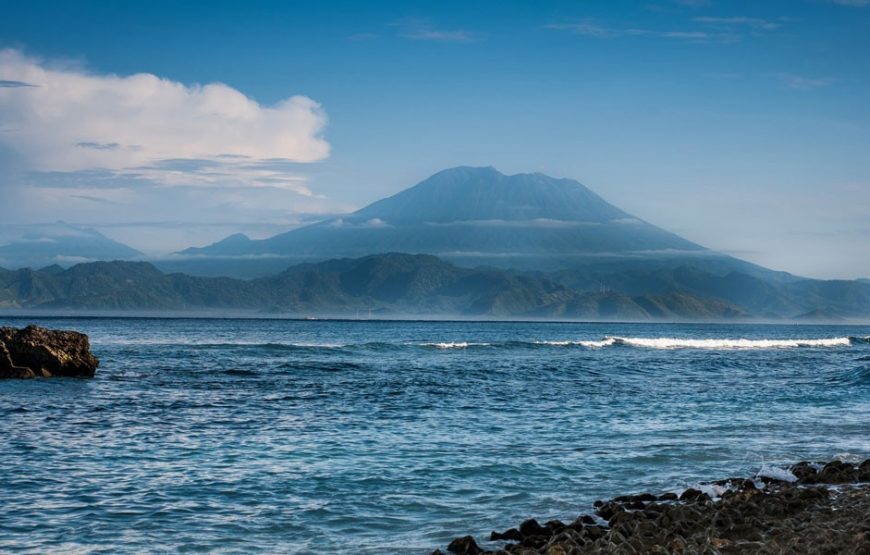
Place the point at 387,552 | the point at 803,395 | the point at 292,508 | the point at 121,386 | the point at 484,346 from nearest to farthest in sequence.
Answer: the point at 387,552, the point at 292,508, the point at 121,386, the point at 803,395, the point at 484,346

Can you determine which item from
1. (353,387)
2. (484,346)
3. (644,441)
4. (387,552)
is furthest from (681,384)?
(484,346)

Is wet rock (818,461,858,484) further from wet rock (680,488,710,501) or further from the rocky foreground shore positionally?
wet rock (680,488,710,501)

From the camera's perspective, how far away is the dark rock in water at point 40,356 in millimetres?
28531

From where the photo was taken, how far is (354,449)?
51.3ft

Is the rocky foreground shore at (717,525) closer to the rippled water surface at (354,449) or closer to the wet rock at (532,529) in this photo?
the wet rock at (532,529)

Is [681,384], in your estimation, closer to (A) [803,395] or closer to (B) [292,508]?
(A) [803,395]

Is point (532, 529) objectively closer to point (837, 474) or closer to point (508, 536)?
point (508, 536)

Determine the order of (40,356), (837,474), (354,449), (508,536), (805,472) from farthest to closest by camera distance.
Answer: (40,356) < (354,449) < (805,472) < (837,474) < (508,536)

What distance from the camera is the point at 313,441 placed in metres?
16.4

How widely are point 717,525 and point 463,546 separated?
310cm

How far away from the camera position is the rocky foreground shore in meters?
9.00

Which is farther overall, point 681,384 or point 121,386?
point 681,384

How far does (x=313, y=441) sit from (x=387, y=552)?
700cm

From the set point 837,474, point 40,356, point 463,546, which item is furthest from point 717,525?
point 40,356
